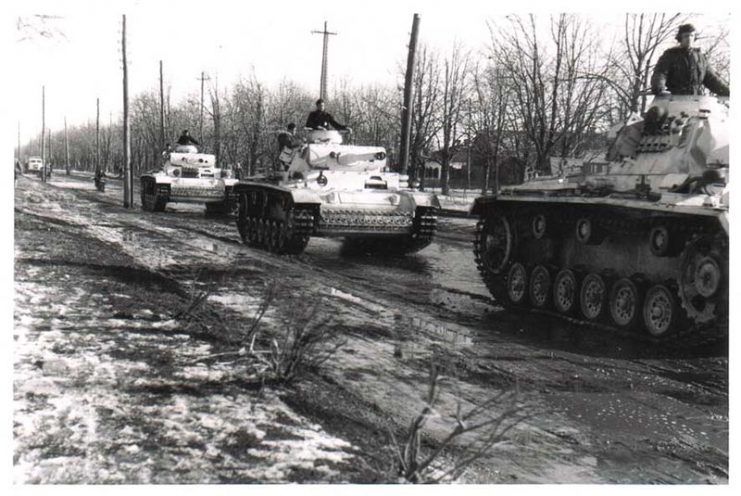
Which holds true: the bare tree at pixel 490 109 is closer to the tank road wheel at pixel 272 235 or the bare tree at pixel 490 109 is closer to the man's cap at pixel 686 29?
the tank road wheel at pixel 272 235

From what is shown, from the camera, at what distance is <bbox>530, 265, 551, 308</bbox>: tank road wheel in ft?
30.0

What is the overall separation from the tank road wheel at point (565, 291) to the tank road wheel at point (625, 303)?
1.92 feet

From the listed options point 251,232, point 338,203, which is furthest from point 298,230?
point 251,232

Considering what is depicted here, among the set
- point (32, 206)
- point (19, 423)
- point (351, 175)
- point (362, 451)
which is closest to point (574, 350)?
point (362, 451)

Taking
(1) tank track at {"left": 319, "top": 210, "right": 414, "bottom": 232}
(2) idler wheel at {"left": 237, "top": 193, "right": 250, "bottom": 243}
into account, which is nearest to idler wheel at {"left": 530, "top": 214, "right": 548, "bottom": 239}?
(1) tank track at {"left": 319, "top": 210, "right": 414, "bottom": 232}

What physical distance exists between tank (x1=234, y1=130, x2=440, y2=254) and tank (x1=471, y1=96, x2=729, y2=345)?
138 inches

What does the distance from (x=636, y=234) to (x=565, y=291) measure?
1.11 metres

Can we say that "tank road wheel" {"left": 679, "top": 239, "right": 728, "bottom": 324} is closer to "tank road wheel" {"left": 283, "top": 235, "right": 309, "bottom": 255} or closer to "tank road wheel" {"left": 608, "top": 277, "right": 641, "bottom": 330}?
"tank road wheel" {"left": 608, "top": 277, "right": 641, "bottom": 330}

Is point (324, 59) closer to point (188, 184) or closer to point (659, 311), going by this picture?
point (188, 184)

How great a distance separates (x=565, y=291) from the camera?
8.91 metres

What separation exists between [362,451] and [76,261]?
7090mm

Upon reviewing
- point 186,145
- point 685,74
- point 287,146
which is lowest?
point 287,146
